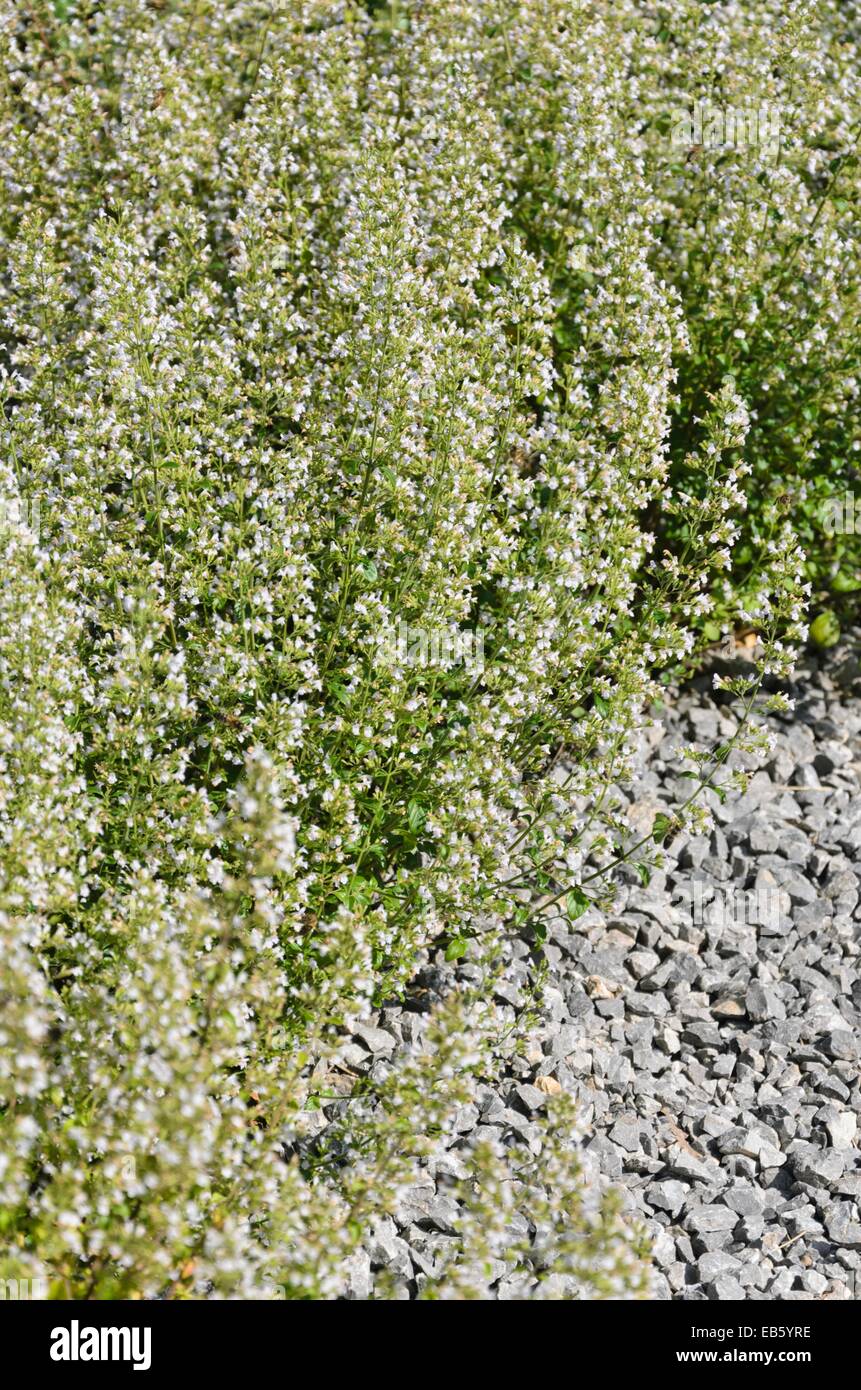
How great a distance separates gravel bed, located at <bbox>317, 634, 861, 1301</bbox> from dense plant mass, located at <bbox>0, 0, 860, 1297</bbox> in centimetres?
29

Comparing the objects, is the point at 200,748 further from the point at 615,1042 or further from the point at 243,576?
the point at 615,1042

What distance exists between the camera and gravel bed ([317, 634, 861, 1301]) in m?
4.34

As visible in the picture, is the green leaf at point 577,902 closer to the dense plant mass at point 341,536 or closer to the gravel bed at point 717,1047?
the dense plant mass at point 341,536

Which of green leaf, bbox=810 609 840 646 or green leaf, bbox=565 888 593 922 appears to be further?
green leaf, bbox=810 609 840 646

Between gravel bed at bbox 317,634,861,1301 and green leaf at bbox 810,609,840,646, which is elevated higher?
green leaf at bbox 810,609,840,646

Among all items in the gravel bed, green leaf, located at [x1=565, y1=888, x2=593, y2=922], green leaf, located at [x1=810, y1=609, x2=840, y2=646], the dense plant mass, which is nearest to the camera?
the dense plant mass

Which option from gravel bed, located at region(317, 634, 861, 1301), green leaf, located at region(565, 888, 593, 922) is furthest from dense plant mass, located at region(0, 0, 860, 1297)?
gravel bed, located at region(317, 634, 861, 1301)

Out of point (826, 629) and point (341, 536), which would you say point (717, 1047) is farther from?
point (826, 629)

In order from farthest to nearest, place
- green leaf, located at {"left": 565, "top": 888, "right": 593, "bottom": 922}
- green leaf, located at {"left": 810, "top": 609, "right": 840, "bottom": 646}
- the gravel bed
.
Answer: green leaf, located at {"left": 810, "top": 609, "right": 840, "bottom": 646}
green leaf, located at {"left": 565, "top": 888, "right": 593, "bottom": 922}
the gravel bed

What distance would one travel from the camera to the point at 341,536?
475 centimetres

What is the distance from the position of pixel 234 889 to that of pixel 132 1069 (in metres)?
0.45

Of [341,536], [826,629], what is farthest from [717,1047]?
[826,629]

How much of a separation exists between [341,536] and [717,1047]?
2.22 m

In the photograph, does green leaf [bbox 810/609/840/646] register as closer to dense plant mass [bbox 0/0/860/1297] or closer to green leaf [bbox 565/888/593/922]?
dense plant mass [bbox 0/0/860/1297]
